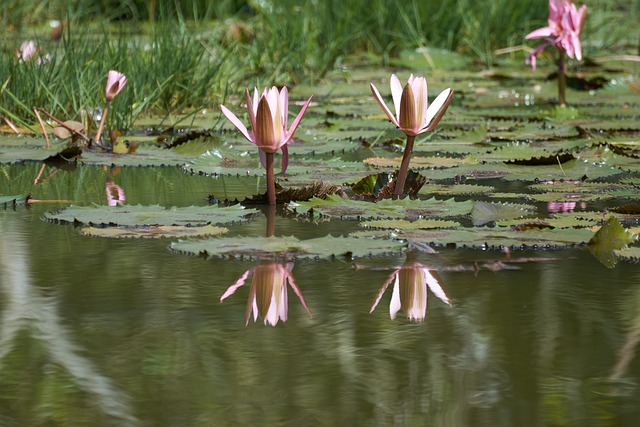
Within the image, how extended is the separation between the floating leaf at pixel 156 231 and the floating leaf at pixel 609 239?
25.1 inches

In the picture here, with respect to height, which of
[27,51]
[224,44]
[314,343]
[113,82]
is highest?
[224,44]

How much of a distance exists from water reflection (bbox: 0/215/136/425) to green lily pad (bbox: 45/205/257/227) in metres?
0.24

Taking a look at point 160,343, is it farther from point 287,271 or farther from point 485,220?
point 485,220

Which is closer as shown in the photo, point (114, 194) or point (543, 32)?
point (114, 194)

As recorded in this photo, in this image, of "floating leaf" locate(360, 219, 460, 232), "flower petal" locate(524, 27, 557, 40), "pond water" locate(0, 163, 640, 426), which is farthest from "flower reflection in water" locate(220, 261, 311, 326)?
"flower petal" locate(524, 27, 557, 40)

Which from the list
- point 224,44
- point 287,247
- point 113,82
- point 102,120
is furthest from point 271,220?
point 224,44

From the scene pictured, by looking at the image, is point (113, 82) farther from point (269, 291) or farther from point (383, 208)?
point (269, 291)

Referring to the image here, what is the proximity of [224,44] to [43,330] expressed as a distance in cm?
517

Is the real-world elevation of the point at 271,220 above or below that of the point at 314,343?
above

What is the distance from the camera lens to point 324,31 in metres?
6.61

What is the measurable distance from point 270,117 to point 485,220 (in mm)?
450

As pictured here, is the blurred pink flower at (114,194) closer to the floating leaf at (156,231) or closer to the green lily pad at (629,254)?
the floating leaf at (156,231)

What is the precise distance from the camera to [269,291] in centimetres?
173

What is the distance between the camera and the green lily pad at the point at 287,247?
1.94 metres
